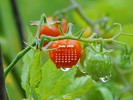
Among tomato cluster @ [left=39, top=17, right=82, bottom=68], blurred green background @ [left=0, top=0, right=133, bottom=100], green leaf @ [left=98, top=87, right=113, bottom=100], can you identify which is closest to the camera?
tomato cluster @ [left=39, top=17, right=82, bottom=68]

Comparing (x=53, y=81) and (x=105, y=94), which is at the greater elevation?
(x=53, y=81)

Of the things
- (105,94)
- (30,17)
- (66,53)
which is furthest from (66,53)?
(30,17)

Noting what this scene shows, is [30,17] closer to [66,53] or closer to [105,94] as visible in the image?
[105,94]

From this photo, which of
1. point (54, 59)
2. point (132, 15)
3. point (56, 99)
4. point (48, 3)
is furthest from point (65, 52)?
point (48, 3)

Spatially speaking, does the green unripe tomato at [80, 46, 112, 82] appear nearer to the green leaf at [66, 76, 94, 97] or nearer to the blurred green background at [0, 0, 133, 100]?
the green leaf at [66, 76, 94, 97]

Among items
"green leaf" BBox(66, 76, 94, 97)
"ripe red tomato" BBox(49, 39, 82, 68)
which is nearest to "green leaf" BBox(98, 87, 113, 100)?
"green leaf" BBox(66, 76, 94, 97)
